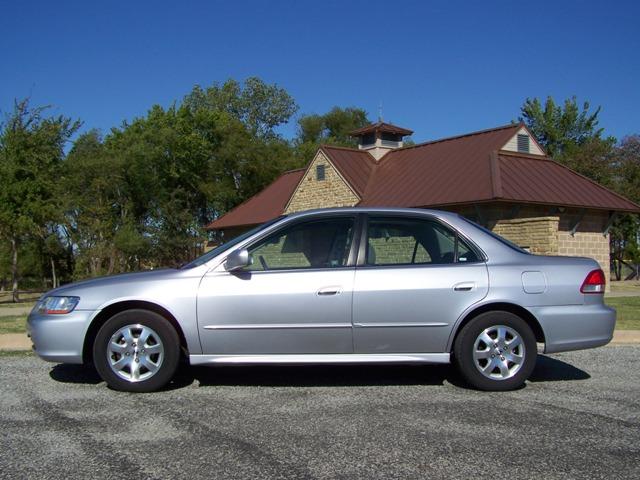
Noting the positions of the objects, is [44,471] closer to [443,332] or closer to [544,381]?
[443,332]

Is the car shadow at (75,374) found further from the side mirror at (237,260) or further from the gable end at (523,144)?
the gable end at (523,144)

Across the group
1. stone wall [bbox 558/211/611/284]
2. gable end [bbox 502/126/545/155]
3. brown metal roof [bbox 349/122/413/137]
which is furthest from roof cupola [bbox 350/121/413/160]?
stone wall [bbox 558/211/611/284]

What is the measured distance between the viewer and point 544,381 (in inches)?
268

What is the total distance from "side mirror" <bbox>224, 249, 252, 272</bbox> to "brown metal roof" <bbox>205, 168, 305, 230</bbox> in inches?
1031

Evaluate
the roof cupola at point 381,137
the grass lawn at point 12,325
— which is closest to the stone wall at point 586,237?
the roof cupola at point 381,137

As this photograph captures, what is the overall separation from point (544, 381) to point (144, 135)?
1372 inches

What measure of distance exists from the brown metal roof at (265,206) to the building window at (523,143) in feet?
35.8

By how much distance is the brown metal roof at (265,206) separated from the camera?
110ft

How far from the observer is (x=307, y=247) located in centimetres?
655

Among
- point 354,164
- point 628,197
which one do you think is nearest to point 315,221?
point 354,164

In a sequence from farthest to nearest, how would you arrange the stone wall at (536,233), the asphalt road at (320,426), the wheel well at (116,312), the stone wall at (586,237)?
the stone wall at (586,237) < the stone wall at (536,233) < the wheel well at (116,312) < the asphalt road at (320,426)

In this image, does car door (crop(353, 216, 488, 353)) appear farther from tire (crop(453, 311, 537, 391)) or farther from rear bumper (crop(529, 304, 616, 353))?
rear bumper (crop(529, 304, 616, 353))

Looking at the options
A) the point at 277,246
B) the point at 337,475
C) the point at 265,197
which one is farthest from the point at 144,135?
the point at 337,475

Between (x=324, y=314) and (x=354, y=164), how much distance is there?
972 inches
